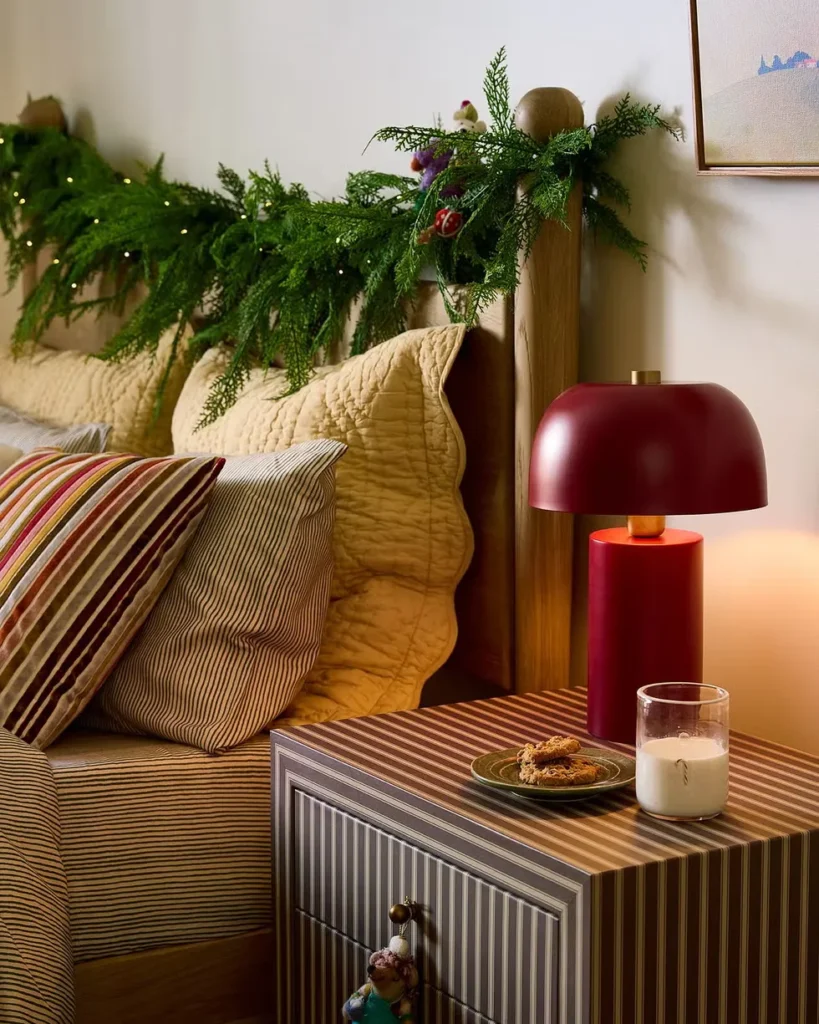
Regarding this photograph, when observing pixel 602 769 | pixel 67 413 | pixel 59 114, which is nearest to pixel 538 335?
pixel 602 769

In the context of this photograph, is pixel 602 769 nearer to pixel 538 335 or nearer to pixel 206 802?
pixel 206 802

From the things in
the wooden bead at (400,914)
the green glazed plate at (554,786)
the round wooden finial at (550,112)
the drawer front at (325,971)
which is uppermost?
the round wooden finial at (550,112)

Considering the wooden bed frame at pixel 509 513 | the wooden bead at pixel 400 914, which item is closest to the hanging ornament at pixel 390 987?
the wooden bead at pixel 400 914

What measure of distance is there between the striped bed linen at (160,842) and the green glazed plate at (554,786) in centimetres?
39

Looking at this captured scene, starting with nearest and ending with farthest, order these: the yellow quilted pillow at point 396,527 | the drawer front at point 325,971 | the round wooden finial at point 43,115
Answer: the drawer front at point 325,971
the yellow quilted pillow at point 396,527
the round wooden finial at point 43,115

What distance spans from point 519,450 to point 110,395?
102 centimetres

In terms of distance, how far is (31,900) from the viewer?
4.43ft

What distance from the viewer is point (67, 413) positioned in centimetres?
260

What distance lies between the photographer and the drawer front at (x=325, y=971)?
1.35 meters

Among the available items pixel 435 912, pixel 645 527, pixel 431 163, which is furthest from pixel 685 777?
pixel 431 163

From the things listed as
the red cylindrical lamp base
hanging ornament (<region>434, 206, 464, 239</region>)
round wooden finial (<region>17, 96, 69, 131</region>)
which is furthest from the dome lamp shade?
round wooden finial (<region>17, 96, 69, 131</region>)

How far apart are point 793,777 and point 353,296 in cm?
104

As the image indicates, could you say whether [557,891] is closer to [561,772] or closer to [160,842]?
[561,772]

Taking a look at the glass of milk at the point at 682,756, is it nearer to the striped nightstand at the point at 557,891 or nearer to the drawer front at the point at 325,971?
the striped nightstand at the point at 557,891
